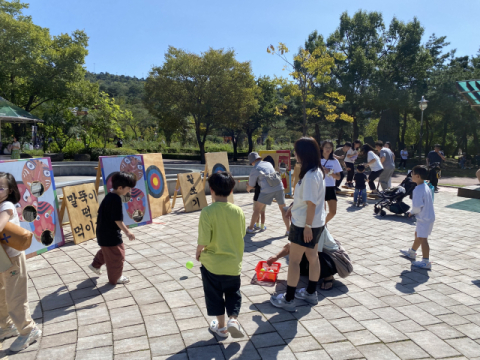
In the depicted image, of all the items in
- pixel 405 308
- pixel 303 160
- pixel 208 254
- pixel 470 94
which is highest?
Result: pixel 470 94

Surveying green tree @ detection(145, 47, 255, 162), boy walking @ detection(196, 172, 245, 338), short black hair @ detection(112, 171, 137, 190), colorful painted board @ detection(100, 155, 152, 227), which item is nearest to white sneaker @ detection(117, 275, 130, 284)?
short black hair @ detection(112, 171, 137, 190)

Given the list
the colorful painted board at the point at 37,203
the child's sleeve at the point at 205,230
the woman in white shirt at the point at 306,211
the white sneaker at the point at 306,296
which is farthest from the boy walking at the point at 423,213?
the colorful painted board at the point at 37,203

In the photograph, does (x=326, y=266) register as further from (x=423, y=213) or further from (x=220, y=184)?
→ (x=220, y=184)

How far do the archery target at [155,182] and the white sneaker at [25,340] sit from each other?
4.97 m

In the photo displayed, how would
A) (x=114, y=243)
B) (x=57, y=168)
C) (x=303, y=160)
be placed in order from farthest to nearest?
(x=57, y=168) < (x=114, y=243) < (x=303, y=160)

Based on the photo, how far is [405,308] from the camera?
12.4ft

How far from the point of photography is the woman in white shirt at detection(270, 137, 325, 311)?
342 cm

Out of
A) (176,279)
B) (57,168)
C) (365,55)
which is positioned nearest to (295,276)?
(176,279)

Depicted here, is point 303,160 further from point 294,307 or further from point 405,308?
point 405,308

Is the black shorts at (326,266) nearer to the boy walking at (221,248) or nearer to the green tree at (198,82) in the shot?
the boy walking at (221,248)

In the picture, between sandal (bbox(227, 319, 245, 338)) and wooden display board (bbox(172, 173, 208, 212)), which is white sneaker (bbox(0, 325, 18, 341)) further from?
wooden display board (bbox(172, 173, 208, 212))

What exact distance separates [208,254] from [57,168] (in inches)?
693

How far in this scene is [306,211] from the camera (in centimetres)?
350

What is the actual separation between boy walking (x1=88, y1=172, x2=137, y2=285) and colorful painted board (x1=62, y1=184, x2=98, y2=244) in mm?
2068
